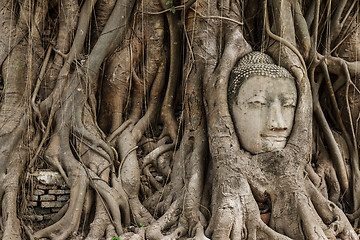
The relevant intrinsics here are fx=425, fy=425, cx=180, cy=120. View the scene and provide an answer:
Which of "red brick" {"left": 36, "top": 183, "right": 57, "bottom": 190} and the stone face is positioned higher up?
"red brick" {"left": 36, "top": 183, "right": 57, "bottom": 190}

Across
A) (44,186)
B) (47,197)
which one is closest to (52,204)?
(47,197)

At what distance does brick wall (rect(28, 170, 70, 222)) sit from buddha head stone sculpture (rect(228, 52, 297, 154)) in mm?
1695

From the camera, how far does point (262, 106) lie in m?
3.70

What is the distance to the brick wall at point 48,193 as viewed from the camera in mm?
3859

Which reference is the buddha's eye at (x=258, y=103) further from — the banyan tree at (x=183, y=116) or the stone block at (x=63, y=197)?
the stone block at (x=63, y=197)

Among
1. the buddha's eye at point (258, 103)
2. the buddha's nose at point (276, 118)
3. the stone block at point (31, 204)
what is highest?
the buddha's eye at point (258, 103)

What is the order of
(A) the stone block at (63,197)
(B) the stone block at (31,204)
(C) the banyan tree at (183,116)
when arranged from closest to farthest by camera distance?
1. (C) the banyan tree at (183,116)
2. (B) the stone block at (31,204)
3. (A) the stone block at (63,197)

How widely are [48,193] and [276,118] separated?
2.16m

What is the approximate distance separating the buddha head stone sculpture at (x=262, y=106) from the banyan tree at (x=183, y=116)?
10mm

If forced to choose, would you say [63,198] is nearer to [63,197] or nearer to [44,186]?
[63,197]

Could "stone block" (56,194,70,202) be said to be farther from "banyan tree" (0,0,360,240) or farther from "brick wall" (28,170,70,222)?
"banyan tree" (0,0,360,240)

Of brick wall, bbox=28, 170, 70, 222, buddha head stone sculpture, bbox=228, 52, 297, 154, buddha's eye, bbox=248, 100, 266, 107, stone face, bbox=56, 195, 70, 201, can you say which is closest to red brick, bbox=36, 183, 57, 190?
brick wall, bbox=28, 170, 70, 222

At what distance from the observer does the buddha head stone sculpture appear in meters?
3.68

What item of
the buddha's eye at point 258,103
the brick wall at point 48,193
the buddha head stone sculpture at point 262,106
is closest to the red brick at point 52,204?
the brick wall at point 48,193
